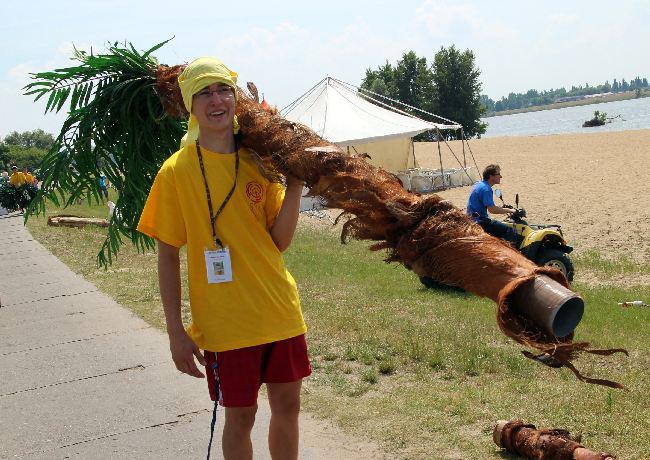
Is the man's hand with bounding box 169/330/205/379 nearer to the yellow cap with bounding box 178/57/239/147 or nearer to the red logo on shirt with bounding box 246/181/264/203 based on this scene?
the red logo on shirt with bounding box 246/181/264/203

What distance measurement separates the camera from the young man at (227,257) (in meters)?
3.53

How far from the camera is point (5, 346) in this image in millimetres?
8250

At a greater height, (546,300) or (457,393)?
(546,300)

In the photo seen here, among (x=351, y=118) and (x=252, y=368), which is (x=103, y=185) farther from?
(x=351, y=118)

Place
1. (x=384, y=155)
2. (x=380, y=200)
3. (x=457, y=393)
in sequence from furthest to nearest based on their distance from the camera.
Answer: (x=384, y=155), (x=457, y=393), (x=380, y=200)

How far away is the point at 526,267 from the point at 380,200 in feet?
2.11

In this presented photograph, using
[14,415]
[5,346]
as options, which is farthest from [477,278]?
[5,346]

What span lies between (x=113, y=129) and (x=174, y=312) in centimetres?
171

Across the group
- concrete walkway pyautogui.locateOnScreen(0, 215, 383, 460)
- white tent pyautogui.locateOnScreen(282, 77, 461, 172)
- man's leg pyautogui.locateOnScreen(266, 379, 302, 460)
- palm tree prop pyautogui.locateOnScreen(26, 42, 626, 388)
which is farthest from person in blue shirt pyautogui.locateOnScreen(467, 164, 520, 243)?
white tent pyautogui.locateOnScreen(282, 77, 461, 172)

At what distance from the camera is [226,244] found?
11.6ft

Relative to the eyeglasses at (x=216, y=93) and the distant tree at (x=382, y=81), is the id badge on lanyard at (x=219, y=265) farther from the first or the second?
the distant tree at (x=382, y=81)

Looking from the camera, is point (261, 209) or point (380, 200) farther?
point (261, 209)

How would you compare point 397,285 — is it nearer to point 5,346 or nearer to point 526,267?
point 5,346

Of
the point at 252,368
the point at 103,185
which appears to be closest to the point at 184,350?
the point at 252,368
